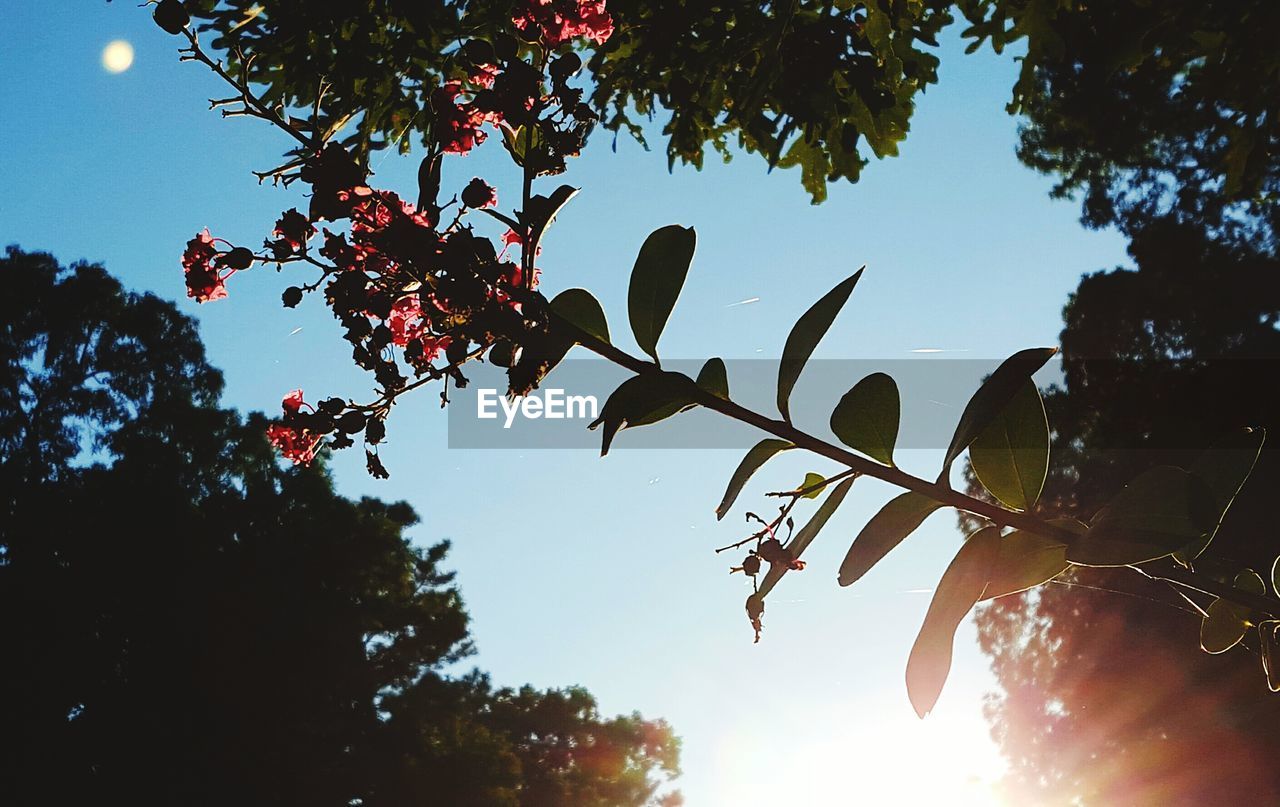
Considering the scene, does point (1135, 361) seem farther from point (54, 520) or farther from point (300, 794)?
point (54, 520)

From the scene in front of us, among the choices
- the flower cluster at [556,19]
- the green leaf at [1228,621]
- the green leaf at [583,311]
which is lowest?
the green leaf at [1228,621]

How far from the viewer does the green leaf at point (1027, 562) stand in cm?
67

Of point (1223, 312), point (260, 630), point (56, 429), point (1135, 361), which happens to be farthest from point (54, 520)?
point (1223, 312)

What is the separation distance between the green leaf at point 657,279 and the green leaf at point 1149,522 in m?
0.44

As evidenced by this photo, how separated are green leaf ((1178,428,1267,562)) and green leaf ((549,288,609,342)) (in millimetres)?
568

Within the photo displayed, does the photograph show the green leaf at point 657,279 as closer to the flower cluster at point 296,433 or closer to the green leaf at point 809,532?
the green leaf at point 809,532

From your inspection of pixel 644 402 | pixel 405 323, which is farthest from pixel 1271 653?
pixel 405 323

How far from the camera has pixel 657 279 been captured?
0.85 m

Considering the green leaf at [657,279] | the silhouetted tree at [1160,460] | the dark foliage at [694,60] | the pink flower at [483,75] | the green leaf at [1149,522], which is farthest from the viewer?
the silhouetted tree at [1160,460]

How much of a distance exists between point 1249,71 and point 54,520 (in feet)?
54.1

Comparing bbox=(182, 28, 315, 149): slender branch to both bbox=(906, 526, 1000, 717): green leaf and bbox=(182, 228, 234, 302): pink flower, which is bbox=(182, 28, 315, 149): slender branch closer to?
bbox=(182, 228, 234, 302): pink flower

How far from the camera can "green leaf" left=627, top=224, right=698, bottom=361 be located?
0.84m

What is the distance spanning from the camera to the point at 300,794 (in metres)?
12.6

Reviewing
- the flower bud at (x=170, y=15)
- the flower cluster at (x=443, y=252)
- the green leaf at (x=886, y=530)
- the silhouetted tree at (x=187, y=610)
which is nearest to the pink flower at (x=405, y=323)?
the flower cluster at (x=443, y=252)
